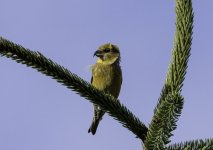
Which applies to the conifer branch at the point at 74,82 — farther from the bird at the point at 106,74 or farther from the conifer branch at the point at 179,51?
the bird at the point at 106,74

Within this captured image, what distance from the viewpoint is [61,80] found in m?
2.41

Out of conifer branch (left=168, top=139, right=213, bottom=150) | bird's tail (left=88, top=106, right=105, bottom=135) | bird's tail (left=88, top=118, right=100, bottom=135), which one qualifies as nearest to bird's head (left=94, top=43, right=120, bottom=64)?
bird's tail (left=88, top=106, right=105, bottom=135)

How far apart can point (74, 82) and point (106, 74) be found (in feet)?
16.7

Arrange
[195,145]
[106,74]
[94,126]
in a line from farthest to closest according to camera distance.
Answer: [94,126] < [106,74] < [195,145]

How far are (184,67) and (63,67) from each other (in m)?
0.70

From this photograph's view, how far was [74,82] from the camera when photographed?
2.46 metres

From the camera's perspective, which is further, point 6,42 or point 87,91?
point 87,91

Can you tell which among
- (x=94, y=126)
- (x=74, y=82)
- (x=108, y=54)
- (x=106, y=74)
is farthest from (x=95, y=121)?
(x=74, y=82)

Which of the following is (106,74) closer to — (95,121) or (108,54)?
(108,54)

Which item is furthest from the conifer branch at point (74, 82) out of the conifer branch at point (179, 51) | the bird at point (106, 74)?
the bird at point (106, 74)

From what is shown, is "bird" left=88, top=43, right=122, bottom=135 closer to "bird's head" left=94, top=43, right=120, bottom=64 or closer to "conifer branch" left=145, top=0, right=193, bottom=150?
"bird's head" left=94, top=43, right=120, bottom=64

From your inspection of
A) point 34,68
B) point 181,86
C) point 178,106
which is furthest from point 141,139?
point 34,68

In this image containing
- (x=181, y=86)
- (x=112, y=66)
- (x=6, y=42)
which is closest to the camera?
(x=6, y=42)

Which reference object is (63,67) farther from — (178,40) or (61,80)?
(178,40)
